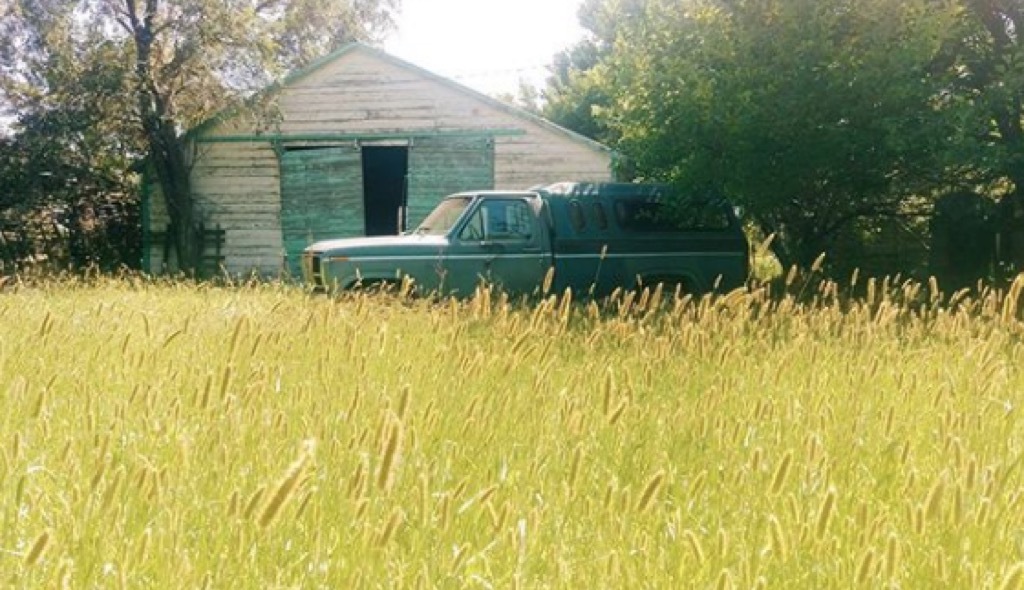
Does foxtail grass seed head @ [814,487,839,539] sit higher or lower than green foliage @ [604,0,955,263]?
lower

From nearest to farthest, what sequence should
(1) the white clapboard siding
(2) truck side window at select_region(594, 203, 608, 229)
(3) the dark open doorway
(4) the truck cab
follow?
(4) the truck cab → (2) truck side window at select_region(594, 203, 608, 229) → (1) the white clapboard siding → (3) the dark open doorway

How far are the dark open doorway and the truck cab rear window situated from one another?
1301 centimetres

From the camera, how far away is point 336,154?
2033 cm

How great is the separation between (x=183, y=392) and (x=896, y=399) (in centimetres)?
280

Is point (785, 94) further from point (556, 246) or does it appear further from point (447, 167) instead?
point (447, 167)

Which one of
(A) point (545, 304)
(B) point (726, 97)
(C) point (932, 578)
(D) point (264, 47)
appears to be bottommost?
(C) point (932, 578)

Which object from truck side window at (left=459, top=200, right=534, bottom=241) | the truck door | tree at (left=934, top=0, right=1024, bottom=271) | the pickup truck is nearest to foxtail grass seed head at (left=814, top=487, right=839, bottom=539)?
the pickup truck

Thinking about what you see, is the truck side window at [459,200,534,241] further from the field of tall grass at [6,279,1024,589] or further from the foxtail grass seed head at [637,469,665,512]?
the foxtail grass seed head at [637,469,665,512]

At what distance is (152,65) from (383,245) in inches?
445

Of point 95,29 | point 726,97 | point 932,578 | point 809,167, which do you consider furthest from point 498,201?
point 95,29

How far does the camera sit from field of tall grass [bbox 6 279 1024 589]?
5.97 ft

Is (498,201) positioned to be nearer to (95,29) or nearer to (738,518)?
(738,518)

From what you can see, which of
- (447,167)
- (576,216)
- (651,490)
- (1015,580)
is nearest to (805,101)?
(576,216)

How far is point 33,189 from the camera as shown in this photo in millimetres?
18969
